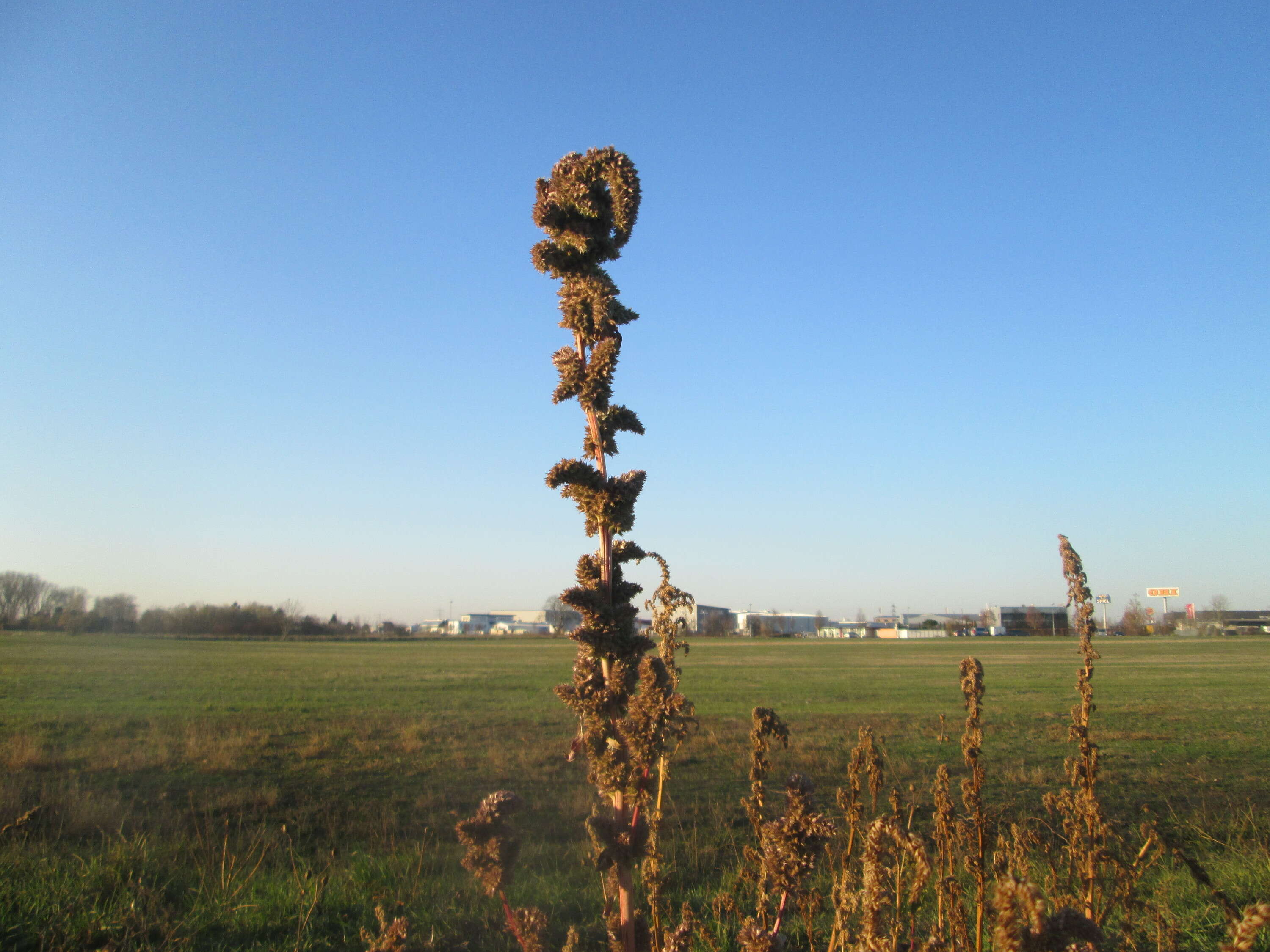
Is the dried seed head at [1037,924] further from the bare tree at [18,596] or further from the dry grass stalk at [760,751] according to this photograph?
the bare tree at [18,596]

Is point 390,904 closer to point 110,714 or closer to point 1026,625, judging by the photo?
point 110,714

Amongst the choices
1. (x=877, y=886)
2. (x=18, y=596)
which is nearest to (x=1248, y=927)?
(x=877, y=886)

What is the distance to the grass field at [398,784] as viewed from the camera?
5.06m

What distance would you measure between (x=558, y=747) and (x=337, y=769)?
14.4 ft

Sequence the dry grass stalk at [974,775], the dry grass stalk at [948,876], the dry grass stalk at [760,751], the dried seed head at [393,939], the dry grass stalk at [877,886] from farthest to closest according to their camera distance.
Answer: the dry grass stalk at [974,775] → the dry grass stalk at [948,876] → the dry grass stalk at [760,751] → the dry grass stalk at [877,886] → the dried seed head at [393,939]

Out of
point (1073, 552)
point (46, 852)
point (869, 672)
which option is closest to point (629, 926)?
point (1073, 552)

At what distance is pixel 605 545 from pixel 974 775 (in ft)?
6.86

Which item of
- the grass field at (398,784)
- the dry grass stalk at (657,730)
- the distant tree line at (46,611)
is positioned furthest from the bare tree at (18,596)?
the dry grass stalk at (657,730)

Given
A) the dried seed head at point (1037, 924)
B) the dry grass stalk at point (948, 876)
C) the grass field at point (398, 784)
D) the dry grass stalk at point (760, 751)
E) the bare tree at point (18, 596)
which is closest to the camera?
the dried seed head at point (1037, 924)

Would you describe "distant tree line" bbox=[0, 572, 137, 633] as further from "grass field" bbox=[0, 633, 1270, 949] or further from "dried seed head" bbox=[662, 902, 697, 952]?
"dried seed head" bbox=[662, 902, 697, 952]

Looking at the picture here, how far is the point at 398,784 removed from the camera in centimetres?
1141

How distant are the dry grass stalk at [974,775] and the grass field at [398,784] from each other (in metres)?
2.78

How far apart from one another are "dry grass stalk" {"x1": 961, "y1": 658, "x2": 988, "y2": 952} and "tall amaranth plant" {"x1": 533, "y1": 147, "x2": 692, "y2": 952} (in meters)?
1.52

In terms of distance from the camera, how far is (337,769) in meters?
12.5
